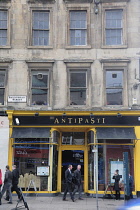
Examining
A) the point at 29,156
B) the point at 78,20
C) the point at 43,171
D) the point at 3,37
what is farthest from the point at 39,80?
the point at 43,171

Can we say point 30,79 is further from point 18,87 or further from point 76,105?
point 76,105

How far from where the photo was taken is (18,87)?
1789cm

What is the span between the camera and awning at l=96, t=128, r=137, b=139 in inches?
667

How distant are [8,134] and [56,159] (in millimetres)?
2932

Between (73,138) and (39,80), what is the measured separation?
377 centimetres

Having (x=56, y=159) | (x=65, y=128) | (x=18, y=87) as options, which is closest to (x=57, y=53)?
(x=18, y=87)

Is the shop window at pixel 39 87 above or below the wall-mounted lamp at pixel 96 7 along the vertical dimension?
below

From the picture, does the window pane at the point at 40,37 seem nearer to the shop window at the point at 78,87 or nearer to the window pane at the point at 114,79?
the shop window at the point at 78,87

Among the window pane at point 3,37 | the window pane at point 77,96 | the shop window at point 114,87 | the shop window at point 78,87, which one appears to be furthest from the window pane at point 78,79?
the window pane at point 3,37

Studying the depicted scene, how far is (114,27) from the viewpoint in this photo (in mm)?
18453

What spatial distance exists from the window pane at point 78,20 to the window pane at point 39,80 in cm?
328

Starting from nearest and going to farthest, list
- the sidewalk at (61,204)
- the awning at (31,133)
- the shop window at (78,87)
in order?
the sidewalk at (61,204) → the awning at (31,133) → the shop window at (78,87)

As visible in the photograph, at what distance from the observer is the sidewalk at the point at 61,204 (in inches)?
550

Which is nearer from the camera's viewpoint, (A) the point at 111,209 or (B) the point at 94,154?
(A) the point at 111,209
